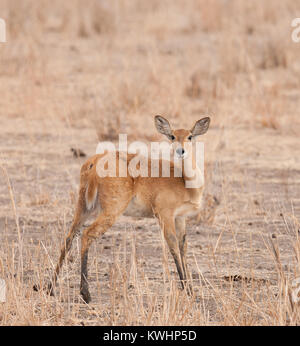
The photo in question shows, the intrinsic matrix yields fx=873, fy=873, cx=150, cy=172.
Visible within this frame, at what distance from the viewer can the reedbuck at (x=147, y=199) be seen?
230 inches

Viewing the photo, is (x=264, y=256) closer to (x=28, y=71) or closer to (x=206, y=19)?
(x=28, y=71)

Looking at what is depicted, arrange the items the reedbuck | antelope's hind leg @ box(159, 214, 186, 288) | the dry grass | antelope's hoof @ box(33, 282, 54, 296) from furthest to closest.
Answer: antelope's hind leg @ box(159, 214, 186, 288)
the reedbuck
antelope's hoof @ box(33, 282, 54, 296)
the dry grass

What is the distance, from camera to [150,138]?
980 cm

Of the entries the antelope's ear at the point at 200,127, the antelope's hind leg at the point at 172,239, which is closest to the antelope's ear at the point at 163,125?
the antelope's ear at the point at 200,127

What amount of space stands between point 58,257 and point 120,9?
1400 cm

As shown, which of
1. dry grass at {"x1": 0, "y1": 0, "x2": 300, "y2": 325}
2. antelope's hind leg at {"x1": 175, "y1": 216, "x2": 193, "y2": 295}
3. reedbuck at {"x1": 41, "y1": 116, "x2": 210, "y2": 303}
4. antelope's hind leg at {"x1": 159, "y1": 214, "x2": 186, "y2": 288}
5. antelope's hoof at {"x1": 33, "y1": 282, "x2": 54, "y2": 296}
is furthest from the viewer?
antelope's hind leg at {"x1": 175, "y1": 216, "x2": 193, "y2": 295}

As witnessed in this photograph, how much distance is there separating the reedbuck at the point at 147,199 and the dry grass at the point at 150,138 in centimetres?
21

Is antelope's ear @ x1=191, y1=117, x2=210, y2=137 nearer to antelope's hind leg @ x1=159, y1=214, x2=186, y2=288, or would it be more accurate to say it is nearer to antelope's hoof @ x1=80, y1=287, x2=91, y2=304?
antelope's hind leg @ x1=159, y1=214, x2=186, y2=288

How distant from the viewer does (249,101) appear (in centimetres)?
1204

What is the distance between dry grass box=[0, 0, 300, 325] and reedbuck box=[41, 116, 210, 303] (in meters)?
0.21

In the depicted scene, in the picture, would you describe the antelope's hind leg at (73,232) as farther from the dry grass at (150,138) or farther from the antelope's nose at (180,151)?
the antelope's nose at (180,151)

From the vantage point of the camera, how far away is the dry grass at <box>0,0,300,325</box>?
5504 mm

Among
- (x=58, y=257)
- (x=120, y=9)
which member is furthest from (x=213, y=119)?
(x=120, y=9)

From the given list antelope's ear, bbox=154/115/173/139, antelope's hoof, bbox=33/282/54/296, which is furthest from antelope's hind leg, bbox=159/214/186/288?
antelope's hoof, bbox=33/282/54/296
